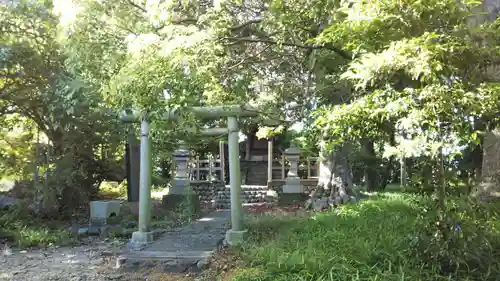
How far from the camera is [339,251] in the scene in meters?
5.21

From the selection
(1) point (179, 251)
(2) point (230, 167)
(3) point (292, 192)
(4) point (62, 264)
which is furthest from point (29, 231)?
(3) point (292, 192)

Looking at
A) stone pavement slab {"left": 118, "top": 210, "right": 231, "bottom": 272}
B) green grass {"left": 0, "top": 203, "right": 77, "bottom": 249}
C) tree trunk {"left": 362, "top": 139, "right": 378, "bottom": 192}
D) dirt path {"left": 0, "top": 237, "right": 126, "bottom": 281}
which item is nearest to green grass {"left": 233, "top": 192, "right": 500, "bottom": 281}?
stone pavement slab {"left": 118, "top": 210, "right": 231, "bottom": 272}

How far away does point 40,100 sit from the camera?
1077cm

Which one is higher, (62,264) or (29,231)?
(29,231)

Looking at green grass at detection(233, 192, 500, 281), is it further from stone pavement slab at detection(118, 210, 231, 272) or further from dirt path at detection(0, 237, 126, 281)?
dirt path at detection(0, 237, 126, 281)

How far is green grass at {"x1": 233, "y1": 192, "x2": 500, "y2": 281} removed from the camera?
441 centimetres

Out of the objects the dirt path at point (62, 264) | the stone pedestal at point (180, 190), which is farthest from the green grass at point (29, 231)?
the stone pedestal at point (180, 190)

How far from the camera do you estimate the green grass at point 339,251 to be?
4414 millimetres

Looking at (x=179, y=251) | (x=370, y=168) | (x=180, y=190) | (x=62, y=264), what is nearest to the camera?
(x=179, y=251)

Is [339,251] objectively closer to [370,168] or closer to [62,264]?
[62,264]

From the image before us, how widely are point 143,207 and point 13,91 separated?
5.21 meters

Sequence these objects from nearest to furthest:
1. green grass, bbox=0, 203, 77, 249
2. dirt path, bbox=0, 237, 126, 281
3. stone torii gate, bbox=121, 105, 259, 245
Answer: dirt path, bbox=0, 237, 126, 281
stone torii gate, bbox=121, 105, 259, 245
green grass, bbox=0, 203, 77, 249

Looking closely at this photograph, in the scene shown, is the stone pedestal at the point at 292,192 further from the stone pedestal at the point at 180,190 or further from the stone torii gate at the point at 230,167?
the stone torii gate at the point at 230,167

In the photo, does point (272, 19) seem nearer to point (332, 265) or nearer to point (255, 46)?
point (255, 46)
